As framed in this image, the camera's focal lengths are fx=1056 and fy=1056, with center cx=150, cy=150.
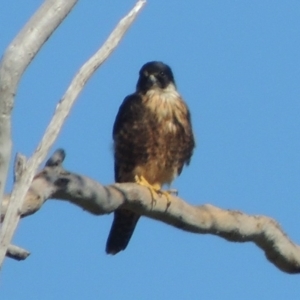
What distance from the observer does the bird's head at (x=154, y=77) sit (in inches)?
282

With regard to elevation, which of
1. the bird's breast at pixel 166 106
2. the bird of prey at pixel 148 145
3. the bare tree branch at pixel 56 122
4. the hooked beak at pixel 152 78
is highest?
the hooked beak at pixel 152 78

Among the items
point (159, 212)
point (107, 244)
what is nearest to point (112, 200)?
point (159, 212)

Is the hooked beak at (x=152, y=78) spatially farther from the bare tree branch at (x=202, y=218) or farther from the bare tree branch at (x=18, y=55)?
the bare tree branch at (x=18, y=55)

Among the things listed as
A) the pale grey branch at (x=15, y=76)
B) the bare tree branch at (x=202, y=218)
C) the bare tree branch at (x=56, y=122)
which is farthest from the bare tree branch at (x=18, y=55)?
the bare tree branch at (x=202, y=218)

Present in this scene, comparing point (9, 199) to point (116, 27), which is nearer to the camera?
point (9, 199)

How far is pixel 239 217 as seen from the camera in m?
5.18

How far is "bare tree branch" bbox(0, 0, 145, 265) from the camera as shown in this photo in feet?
11.2

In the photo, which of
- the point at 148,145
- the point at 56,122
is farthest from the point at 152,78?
the point at 56,122

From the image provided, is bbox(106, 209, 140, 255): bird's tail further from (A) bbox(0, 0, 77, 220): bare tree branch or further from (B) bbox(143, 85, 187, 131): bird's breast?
(A) bbox(0, 0, 77, 220): bare tree branch

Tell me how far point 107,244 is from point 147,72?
4.37 feet

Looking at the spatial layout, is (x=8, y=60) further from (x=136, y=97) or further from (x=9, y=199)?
(x=136, y=97)

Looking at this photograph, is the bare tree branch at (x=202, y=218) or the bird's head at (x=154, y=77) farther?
the bird's head at (x=154, y=77)

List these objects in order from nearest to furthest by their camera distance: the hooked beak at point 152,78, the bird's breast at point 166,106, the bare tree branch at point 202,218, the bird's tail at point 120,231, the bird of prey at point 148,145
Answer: the bare tree branch at point 202,218 < the bird's tail at point 120,231 < the bird of prey at point 148,145 < the bird's breast at point 166,106 < the hooked beak at point 152,78

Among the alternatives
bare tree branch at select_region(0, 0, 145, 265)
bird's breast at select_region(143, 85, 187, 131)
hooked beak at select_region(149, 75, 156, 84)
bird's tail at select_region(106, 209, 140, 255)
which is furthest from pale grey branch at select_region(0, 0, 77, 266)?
hooked beak at select_region(149, 75, 156, 84)
